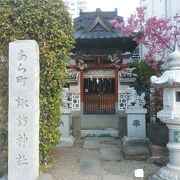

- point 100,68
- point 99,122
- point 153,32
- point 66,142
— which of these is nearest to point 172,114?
point 153,32

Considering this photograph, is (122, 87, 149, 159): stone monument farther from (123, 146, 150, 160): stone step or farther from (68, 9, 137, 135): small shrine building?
(68, 9, 137, 135): small shrine building

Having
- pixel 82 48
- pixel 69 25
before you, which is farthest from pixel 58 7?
pixel 82 48

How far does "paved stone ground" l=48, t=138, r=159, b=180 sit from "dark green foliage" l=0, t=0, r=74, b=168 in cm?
64

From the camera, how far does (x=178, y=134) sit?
6.25 meters

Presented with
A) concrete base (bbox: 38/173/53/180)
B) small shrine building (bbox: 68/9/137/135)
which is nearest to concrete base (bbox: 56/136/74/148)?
concrete base (bbox: 38/173/53/180)

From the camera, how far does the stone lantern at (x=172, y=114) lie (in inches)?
241

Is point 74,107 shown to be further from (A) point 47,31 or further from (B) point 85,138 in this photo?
(A) point 47,31

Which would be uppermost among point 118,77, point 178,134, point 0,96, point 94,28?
point 94,28

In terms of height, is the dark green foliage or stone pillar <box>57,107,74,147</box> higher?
the dark green foliage

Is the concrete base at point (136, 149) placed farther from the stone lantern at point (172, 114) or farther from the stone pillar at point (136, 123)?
the stone lantern at point (172, 114)

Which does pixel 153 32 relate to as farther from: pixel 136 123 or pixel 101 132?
pixel 101 132

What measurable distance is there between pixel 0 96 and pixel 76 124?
622 cm

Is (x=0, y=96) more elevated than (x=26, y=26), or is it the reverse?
(x=26, y=26)

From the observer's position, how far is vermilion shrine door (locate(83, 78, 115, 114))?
588 inches
